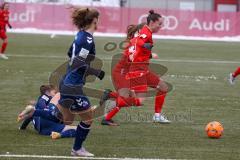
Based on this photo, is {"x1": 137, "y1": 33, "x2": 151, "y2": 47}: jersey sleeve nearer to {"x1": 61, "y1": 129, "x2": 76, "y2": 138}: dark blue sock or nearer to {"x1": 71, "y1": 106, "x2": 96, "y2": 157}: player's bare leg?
{"x1": 61, "y1": 129, "x2": 76, "y2": 138}: dark blue sock

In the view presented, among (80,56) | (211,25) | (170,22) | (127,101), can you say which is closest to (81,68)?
(80,56)

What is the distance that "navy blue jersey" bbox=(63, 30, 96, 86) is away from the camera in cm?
807

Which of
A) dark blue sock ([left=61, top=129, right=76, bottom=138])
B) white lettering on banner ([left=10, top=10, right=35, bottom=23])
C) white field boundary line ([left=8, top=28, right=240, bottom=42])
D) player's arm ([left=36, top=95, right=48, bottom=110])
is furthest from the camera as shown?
white lettering on banner ([left=10, top=10, right=35, bottom=23])

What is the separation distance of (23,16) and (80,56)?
36022mm

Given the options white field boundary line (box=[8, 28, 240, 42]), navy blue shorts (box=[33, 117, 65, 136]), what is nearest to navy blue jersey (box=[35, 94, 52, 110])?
navy blue shorts (box=[33, 117, 65, 136])

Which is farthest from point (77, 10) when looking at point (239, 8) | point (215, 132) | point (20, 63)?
point (239, 8)

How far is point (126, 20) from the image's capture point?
44219 millimetres

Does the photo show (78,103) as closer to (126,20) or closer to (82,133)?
(82,133)

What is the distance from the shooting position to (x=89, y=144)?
8.96m

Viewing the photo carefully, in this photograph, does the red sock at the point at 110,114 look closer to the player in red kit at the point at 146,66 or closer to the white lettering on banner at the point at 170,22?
the player in red kit at the point at 146,66

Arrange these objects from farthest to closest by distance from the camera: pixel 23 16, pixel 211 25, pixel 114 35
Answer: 1. pixel 23 16
2. pixel 211 25
3. pixel 114 35

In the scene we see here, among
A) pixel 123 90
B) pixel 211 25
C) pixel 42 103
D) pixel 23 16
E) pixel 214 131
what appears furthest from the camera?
pixel 23 16

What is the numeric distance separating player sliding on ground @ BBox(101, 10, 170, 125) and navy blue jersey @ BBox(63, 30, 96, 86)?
2568 millimetres

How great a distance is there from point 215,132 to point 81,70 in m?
2.54
